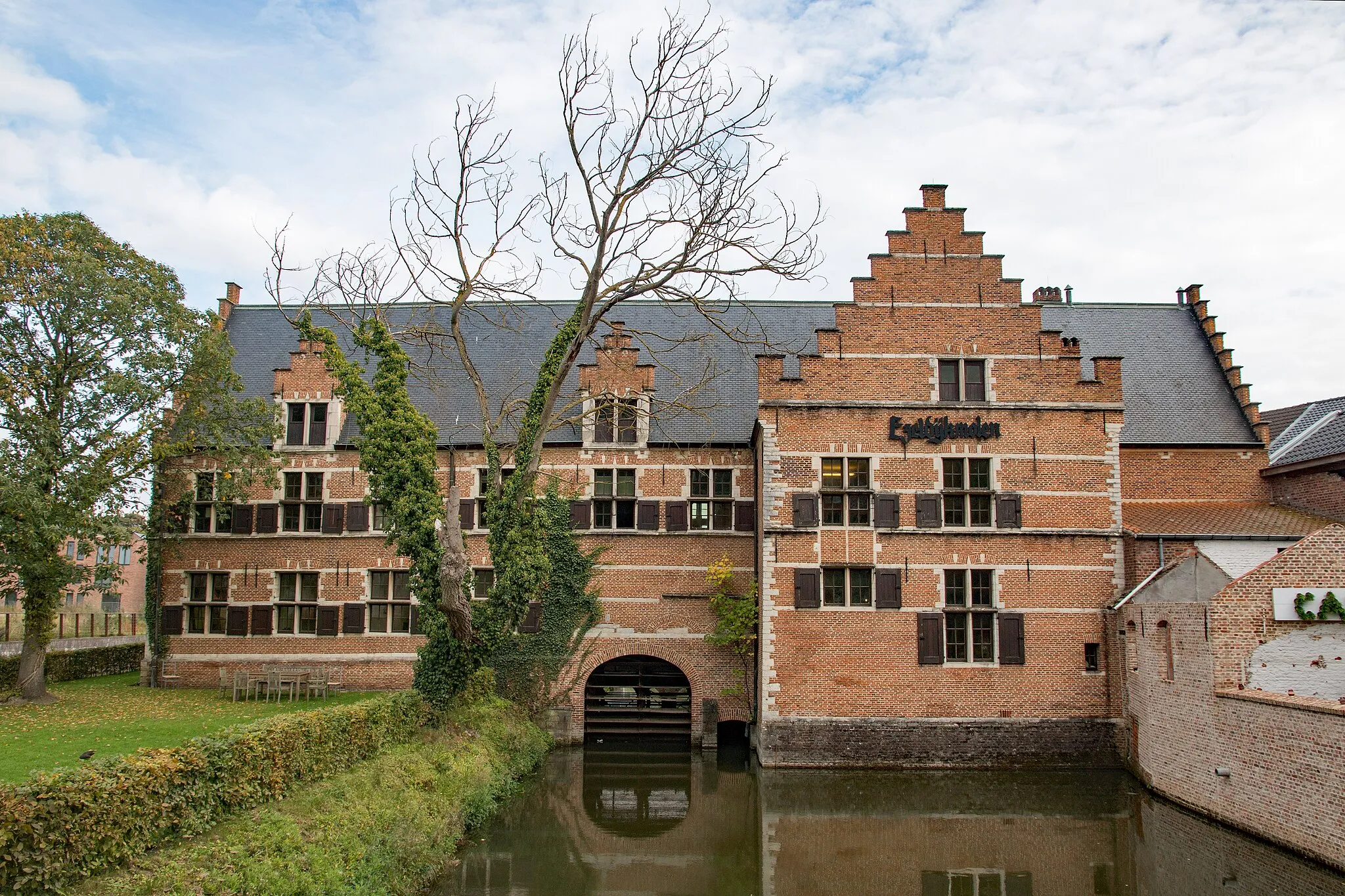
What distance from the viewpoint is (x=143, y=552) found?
2014 cm

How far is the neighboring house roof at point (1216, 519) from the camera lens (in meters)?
16.4

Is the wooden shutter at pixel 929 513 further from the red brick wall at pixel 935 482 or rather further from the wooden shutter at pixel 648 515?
the wooden shutter at pixel 648 515

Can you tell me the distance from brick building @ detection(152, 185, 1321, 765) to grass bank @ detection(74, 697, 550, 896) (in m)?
5.30

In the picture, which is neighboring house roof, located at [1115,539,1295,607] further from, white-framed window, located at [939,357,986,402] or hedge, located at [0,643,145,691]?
hedge, located at [0,643,145,691]

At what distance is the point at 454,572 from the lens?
42.3ft

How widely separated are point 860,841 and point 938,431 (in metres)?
7.87

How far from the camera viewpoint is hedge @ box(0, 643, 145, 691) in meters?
19.3

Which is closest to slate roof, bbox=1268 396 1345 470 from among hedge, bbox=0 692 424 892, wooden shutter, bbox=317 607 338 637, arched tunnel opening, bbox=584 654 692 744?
arched tunnel opening, bbox=584 654 692 744

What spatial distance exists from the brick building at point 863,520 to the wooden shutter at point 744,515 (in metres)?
0.05

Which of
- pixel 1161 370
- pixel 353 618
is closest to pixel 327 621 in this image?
pixel 353 618

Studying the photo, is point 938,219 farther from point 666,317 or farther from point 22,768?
point 22,768

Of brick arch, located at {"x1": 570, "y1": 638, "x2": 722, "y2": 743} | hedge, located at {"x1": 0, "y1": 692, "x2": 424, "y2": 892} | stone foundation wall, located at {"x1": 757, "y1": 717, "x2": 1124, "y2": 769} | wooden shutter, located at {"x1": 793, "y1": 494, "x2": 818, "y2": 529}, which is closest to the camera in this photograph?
hedge, located at {"x1": 0, "y1": 692, "x2": 424, "y2": 892}

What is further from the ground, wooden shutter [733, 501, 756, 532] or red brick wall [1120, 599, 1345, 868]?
wooden shutter [733, 501, 756, 532]

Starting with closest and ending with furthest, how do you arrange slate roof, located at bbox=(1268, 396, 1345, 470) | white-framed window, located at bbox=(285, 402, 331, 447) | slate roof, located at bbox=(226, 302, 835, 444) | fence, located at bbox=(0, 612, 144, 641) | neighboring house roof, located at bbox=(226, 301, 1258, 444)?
slate roof, located at bbox=(1268, 396, 1345, 470) < neighboring house roof, located at bbox=(226, 301, 1258, 444) < slate roof, located at bbox=(226, 302, 835, 444) < white-framed window, located at bbox=(285, 402, 331, 447) < fence, located at bbox=(0, 612, 144, 641)
